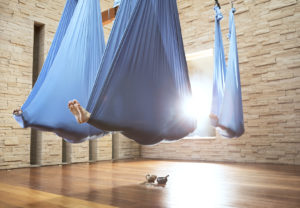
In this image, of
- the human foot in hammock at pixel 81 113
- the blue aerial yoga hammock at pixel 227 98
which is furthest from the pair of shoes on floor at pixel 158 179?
the human foot in hammock at pixel 81 113

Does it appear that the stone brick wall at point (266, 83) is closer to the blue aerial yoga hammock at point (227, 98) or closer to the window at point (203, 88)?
the window at point (203, 88)

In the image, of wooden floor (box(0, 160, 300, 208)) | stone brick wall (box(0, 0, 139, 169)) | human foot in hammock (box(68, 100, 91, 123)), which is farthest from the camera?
stone brick wall (box(0, 0, 139, 169))

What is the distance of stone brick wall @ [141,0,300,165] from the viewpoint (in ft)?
11.7

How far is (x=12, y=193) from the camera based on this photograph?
6.33 ft

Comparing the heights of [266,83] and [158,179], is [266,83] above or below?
above

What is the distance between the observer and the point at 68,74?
1826 millimetres

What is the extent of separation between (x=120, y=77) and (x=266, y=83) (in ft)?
9.61

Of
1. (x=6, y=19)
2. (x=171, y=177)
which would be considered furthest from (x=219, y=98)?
(x=6, y=19)

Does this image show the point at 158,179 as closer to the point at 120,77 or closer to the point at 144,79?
the point at 144,79

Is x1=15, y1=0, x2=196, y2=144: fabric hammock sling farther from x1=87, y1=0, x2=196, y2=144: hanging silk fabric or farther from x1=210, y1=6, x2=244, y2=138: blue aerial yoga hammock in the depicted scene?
x1=210, y1=6, x2=244, y2=138: blue aerial yoga hammock

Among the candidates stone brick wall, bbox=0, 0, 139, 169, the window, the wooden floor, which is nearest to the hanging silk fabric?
the wooden floor

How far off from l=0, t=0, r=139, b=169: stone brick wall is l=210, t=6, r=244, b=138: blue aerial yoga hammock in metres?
2.55

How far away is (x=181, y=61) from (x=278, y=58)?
7.89 feet

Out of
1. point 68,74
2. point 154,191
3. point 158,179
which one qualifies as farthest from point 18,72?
point 154,191
